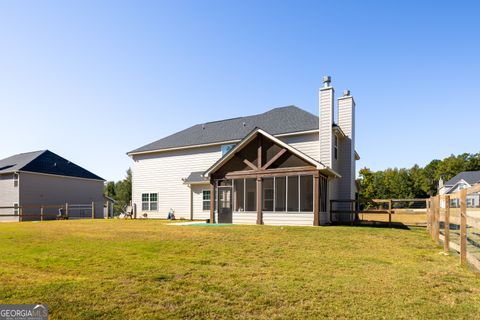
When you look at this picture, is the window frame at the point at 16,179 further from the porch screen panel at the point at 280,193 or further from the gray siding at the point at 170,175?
the porch screen panel at the point at 280,193

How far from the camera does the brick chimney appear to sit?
19250 millimetres

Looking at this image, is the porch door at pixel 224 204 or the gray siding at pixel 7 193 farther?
the gray siding at pixel 7 193

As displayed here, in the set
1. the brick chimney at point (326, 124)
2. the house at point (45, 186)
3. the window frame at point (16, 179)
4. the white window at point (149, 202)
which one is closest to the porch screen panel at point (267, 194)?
the brick chimney at point (326, 124)

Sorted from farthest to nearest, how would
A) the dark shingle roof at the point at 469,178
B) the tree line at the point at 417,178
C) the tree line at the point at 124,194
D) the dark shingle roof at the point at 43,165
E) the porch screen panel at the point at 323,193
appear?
the tree line at the point at 417,178 → the tree line at the point at 124,194 → the dark shingle roof at the point at 469,178 → the dark shingle roof at the point at 43,165 → the porch screen panel at the point at 323,193

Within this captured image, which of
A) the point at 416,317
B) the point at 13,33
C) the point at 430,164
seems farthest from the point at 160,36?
the point at 430,164

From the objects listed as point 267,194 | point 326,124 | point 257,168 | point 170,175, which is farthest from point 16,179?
point 326,124

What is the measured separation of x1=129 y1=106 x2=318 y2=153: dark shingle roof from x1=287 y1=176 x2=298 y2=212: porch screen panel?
17.1 feet

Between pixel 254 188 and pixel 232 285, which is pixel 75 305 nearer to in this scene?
pixel 232 285

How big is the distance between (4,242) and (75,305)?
329 inches

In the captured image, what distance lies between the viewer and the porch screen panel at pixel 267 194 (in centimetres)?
1769

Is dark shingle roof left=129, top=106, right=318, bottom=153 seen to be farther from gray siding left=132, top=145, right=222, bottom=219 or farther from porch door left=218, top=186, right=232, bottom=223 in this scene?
porch door left=218, top=186, right=232, bottom=223

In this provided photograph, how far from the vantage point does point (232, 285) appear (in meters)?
5.32

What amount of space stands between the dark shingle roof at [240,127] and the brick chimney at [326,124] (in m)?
1.15

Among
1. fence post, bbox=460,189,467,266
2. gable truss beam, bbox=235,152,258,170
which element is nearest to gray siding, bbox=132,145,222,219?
gable truss beam, bbox=235,152,258,170
